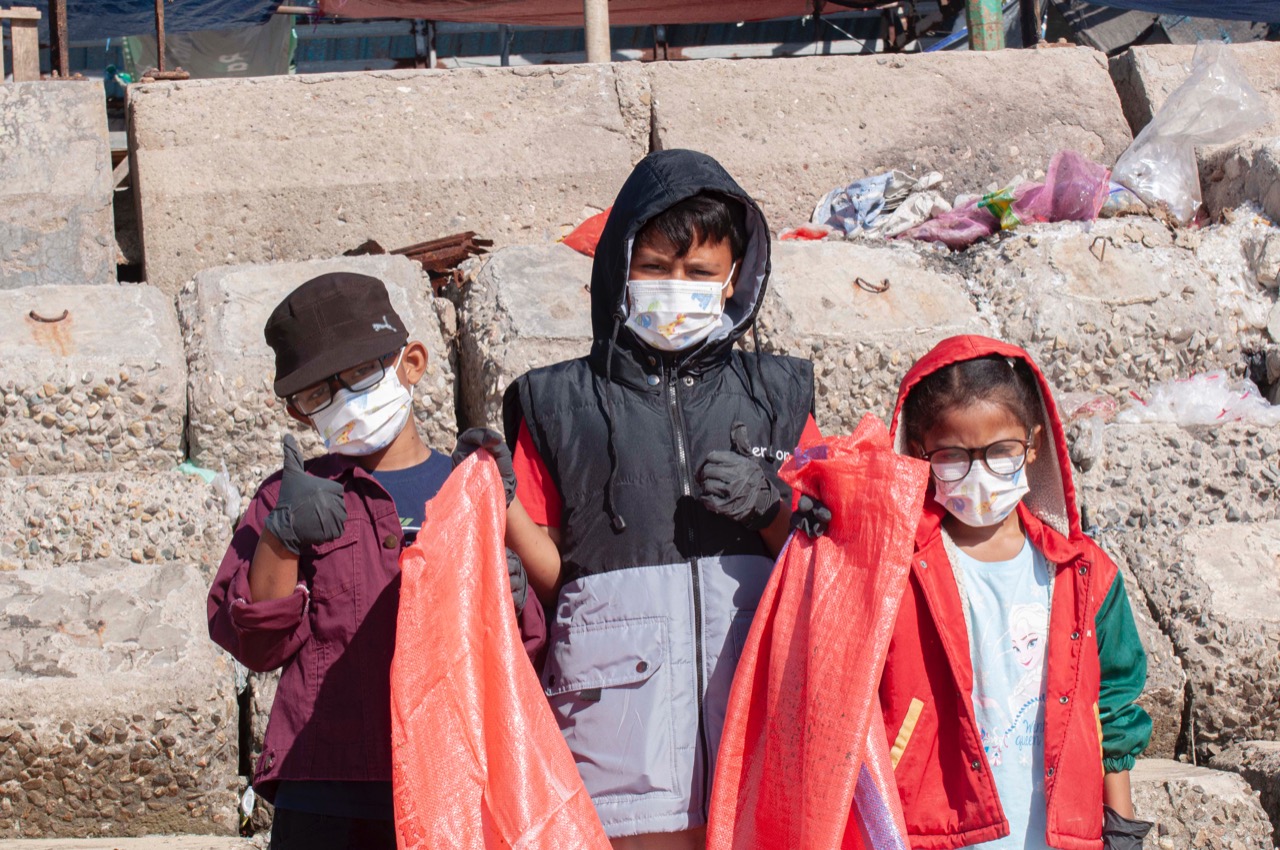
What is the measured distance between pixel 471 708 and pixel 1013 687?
90 centimetres

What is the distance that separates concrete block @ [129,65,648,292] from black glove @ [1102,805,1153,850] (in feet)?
11.1

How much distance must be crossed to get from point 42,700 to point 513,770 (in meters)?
1.57

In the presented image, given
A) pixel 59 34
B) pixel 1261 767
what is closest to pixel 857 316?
pixel 1261 767

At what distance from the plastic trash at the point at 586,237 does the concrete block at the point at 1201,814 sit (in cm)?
248

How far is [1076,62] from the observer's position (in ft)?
18.6

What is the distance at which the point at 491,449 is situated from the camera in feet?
6.79

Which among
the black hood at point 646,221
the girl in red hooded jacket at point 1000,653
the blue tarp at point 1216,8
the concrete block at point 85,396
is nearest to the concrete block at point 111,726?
the concrete block at point 85,396

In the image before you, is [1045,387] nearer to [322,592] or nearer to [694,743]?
[694,743]

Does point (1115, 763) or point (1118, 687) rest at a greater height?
point (1118, 687)

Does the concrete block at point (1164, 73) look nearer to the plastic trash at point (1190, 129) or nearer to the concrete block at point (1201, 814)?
the plastic trash at point (1190, 129)

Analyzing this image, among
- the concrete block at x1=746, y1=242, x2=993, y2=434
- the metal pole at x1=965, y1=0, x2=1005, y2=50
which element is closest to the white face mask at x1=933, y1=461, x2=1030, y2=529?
the concrete block at x1=746, y1=242, x2=993, y2=434

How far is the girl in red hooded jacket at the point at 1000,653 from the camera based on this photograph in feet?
6.93

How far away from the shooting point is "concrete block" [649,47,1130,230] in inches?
206

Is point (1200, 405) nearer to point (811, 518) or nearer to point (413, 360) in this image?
point (811, 518)
